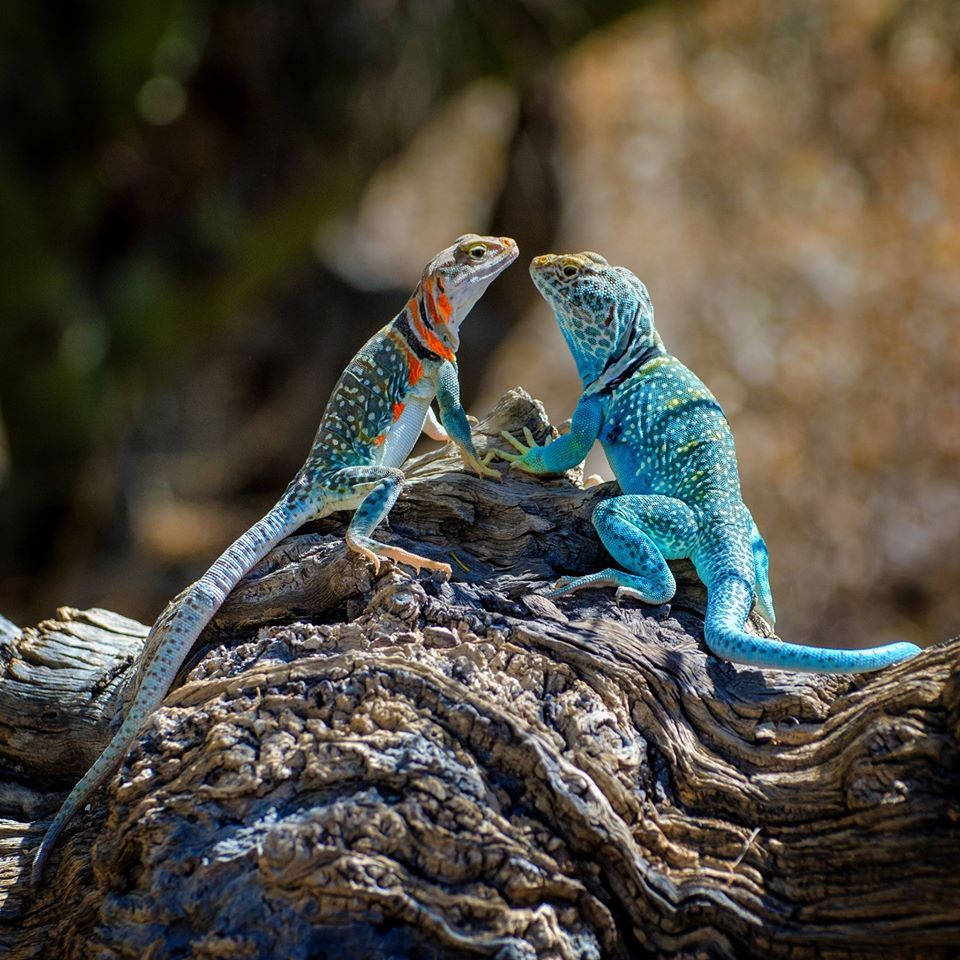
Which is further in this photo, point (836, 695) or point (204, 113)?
point (204, 113)

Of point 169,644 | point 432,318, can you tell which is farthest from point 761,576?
point 169,644

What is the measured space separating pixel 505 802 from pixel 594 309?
7.17ft

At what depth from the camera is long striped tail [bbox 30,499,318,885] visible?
379cm

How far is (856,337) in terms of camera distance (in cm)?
1208

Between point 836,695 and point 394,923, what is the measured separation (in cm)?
157

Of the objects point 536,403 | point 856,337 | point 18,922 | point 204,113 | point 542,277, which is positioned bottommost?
point 18,922

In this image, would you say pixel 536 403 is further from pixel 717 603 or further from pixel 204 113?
pixel 204 113

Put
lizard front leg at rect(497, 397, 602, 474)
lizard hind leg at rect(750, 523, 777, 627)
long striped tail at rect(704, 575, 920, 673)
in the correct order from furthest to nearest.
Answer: lizard front leg at rect(497, 397, 602, 474) < lizard hind leg at rect(750, 523, 777, 627) < long striped tail at rect(704, 575, 920, 673)

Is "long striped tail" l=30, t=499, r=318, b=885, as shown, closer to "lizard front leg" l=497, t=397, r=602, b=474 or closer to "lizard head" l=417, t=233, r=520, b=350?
"lizard front leg" l=497, t=397, r=602, b=474

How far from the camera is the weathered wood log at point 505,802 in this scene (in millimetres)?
3141

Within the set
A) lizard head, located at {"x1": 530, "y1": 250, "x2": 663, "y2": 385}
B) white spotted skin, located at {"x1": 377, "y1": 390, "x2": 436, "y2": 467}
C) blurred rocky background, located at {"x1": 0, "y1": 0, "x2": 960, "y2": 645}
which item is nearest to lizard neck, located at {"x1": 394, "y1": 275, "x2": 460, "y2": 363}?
white spotted skin, located at {"x1": 377, "y1": 390, "x2": 436, "y2": 467}

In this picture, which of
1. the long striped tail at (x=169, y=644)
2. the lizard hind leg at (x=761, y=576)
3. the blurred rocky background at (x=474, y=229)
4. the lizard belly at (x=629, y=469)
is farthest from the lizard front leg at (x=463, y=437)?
the blurred rocky background at (x=474, y=229)

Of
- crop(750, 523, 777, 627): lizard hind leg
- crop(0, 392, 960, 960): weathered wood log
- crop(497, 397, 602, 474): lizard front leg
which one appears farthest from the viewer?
crop(497, 397, 602, 474): lizard front leg

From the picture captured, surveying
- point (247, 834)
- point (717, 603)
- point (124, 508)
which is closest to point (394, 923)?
point (247, 834)
